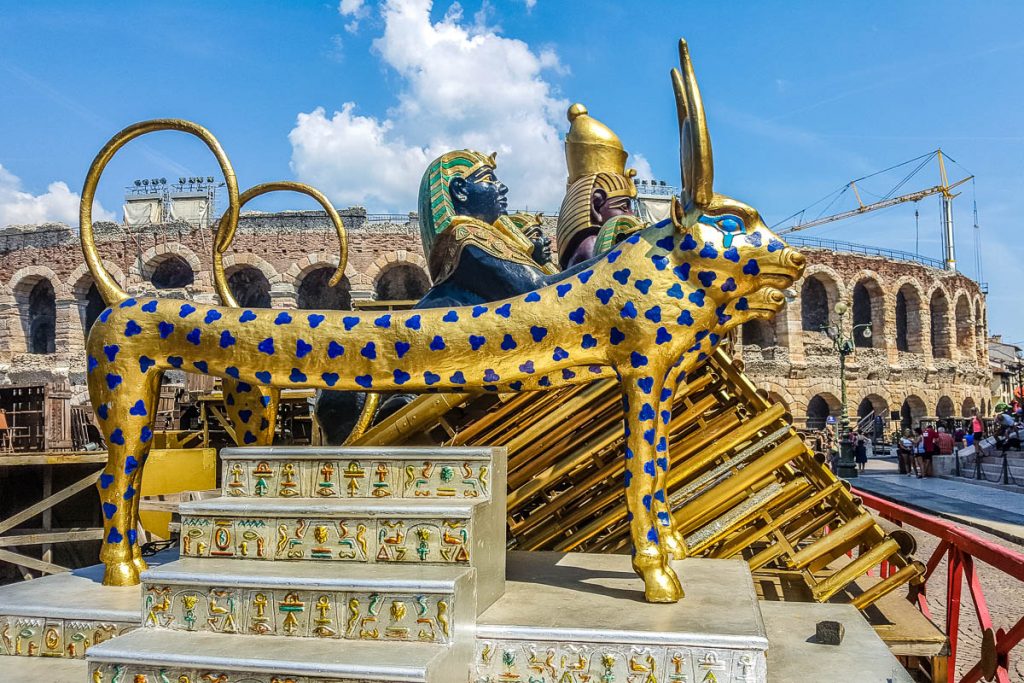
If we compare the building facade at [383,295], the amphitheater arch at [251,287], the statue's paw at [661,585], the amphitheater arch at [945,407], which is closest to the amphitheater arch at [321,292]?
the building facade at [383,295]

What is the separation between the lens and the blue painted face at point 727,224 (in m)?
2.85

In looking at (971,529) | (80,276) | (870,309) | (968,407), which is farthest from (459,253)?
(968,407)

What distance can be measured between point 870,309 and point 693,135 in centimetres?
3245

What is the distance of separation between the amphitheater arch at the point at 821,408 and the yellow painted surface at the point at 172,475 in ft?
79.7

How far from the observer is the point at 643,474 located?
2.80m

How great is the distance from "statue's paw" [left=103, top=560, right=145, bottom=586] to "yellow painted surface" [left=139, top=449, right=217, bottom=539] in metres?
6.45

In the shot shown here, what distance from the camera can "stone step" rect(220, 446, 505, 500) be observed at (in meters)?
2.76

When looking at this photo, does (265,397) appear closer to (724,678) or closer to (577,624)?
(577,624)

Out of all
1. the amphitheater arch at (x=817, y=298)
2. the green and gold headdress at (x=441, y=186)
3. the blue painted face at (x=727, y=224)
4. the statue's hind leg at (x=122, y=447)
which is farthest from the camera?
the amphitheater arch at (x=817, y=298)

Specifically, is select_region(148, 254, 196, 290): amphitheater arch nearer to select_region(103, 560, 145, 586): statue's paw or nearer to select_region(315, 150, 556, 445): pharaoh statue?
select_region(315, 150, 556, 445): pharaoh statue

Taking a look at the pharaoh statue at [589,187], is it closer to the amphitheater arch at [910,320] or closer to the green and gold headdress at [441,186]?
the green and gold headdress at [441,186]

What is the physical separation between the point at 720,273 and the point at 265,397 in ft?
7.27

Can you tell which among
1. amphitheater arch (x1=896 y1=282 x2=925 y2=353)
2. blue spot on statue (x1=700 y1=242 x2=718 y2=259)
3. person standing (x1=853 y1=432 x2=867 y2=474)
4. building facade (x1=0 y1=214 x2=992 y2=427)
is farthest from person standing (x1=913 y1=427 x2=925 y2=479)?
blue spot on statue (x1=700 y1=242 x2=718 y2=259)

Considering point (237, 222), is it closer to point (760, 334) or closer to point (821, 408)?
point (760, 334)
